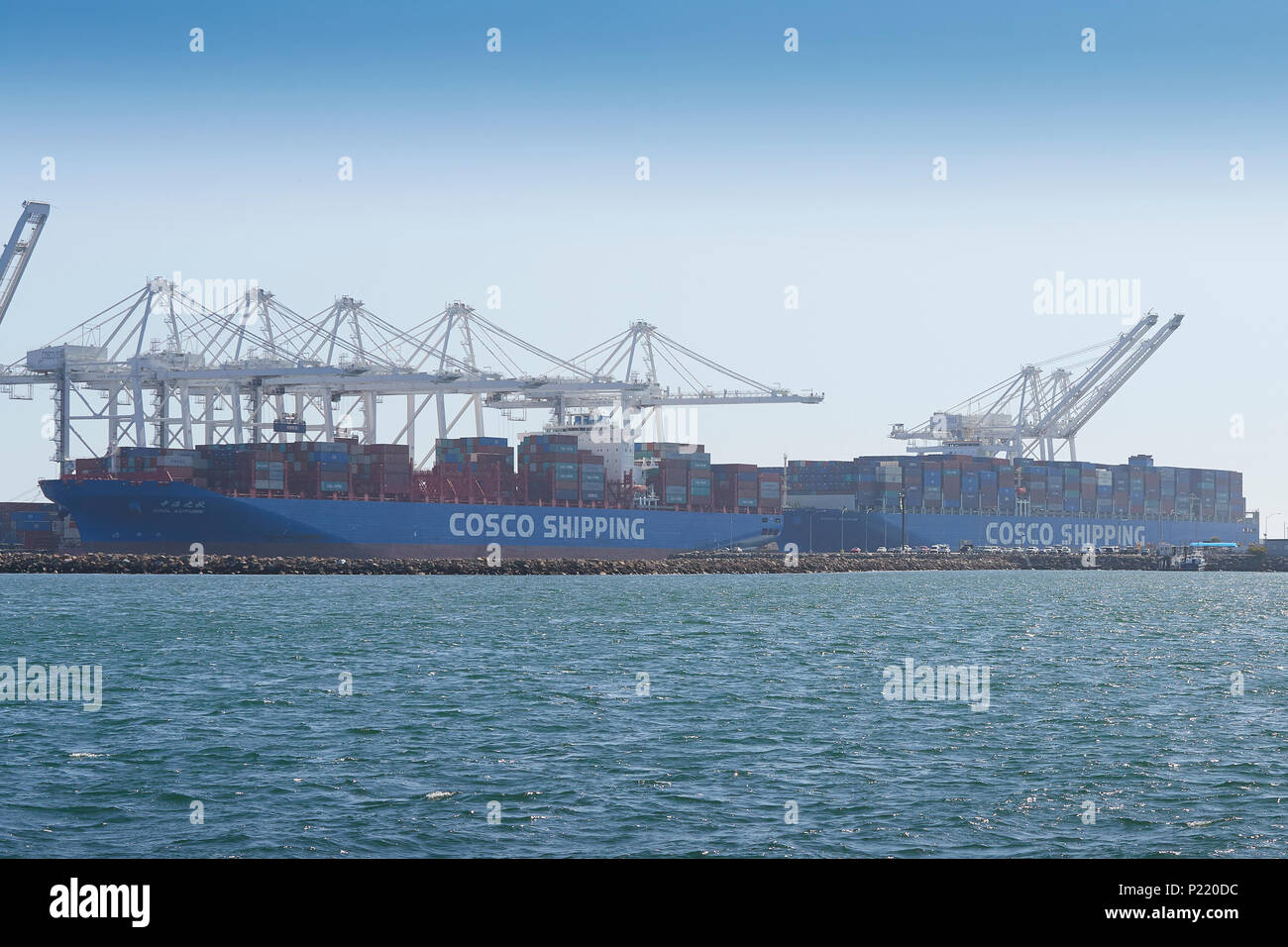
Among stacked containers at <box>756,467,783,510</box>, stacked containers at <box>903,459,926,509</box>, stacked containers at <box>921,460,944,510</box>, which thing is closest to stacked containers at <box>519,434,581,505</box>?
stacked containers at <box>756,467,783,510</box>

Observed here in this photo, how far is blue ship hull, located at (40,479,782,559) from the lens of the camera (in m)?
74.6

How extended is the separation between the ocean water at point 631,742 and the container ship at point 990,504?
63.8 meters

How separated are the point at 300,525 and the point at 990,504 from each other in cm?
6329

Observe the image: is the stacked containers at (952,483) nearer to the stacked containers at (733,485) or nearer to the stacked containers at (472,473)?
the stacked containers at (733,485)

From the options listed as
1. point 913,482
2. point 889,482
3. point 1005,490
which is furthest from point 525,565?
point 1005,490

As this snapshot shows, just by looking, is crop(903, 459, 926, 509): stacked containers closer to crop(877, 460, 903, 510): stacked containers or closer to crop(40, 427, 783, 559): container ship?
crop(877, 460, 903, 510): stacked containers

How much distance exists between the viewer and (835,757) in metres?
19.2

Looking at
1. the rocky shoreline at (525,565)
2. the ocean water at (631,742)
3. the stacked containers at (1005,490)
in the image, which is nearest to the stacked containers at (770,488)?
the rocky shoreline at (525,565)

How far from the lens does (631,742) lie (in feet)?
66.3

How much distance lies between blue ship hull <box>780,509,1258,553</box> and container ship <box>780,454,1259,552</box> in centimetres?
9

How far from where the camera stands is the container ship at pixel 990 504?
107688mm

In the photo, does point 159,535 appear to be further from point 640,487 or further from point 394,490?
point 640,487
